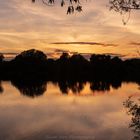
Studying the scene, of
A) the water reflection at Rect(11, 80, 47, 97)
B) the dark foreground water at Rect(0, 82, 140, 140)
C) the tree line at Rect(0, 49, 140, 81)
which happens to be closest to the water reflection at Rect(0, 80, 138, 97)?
the water reflection at Rect(11, 80, 47, 97)

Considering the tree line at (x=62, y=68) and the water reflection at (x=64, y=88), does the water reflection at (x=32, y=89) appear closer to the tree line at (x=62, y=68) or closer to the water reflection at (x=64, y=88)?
the water reflection at (x=64, y=88)

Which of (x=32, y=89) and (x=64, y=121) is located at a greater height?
(x=64, y=121)

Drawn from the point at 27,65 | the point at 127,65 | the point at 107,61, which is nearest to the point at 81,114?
the point at 127,65

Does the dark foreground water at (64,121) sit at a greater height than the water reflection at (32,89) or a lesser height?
greater

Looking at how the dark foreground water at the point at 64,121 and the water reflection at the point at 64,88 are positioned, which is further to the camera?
the water reflection at the point at 64,88

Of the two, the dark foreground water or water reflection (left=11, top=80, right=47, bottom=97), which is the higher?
the dark foreground water

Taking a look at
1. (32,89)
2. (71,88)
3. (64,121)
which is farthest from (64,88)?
(64,121)

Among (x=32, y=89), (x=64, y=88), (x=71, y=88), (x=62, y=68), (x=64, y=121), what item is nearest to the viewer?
(x=64, y=121)

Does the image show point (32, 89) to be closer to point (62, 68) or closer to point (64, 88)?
point (64, 88)

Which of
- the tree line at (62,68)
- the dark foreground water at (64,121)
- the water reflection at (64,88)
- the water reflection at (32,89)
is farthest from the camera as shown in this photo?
the tree line at (62,68)

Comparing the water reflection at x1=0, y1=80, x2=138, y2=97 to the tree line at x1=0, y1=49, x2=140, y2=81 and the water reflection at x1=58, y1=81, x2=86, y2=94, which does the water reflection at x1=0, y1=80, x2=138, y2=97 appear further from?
the tree line at x1=0, y1=49, x2=140, y2=81

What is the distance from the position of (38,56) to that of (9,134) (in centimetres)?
7137

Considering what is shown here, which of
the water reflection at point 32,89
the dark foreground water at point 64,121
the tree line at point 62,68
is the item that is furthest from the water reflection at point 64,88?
the tree line at point 62,68

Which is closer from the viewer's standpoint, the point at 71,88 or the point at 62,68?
the point at 71,88
